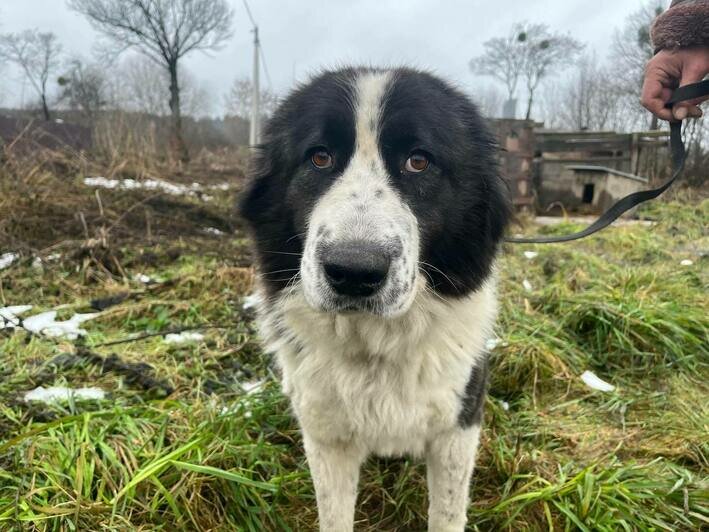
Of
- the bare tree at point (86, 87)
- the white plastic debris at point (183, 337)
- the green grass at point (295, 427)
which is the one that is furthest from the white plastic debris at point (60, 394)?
the bare tree at point (86, 87)

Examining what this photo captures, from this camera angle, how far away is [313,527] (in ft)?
6.25

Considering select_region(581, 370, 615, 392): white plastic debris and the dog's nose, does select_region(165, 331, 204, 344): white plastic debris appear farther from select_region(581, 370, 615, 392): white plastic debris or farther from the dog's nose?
select_region(581, 370, 615, 392): white plastic debris

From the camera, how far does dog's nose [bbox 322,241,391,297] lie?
1.29m

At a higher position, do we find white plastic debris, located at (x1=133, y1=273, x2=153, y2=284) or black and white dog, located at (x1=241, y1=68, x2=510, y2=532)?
black and white dog, located at (x1=241, y1=68, x2=510, y2=532)

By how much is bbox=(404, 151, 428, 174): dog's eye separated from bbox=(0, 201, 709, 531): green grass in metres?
1.30

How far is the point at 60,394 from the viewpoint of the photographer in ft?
8.01

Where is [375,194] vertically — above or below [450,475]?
above

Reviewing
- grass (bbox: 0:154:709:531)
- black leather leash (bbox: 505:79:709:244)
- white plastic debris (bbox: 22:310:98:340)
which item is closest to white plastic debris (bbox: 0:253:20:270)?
grass (bbox: 0:154:709:531)

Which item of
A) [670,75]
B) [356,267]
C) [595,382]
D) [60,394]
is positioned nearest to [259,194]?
[356,267]

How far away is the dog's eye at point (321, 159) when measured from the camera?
1666 millimetres

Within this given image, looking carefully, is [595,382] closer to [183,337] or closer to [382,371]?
[382,371]

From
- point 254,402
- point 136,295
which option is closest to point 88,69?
point 136,295

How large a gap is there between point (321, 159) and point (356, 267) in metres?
0.56

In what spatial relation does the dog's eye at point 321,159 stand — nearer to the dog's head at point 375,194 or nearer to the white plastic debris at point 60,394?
the dog's head at point 375,194
